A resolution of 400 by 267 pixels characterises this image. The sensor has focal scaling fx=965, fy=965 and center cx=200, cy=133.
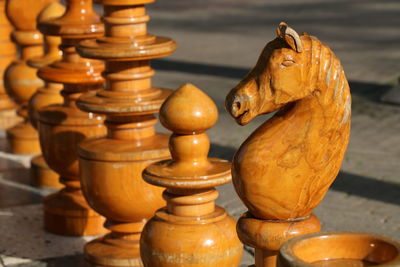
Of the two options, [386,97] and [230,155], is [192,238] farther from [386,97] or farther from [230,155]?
[386,97]

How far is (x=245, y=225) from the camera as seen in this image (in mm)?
2369

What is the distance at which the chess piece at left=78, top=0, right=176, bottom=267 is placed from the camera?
3.52m

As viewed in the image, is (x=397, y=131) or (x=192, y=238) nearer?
(x=192, y=238)

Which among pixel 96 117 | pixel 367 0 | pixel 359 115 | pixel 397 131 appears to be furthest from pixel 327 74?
pixel 367 0

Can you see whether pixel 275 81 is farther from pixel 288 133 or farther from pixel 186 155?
pixel 186 155

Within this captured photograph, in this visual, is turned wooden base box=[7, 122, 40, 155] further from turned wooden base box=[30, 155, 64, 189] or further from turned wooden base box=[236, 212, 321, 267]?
turned wooden base box=[236, 212, 321, 267]

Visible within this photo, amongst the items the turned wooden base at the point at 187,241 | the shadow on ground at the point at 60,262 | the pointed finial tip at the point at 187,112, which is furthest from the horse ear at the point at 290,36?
the shadow on ground at the point at 60,262

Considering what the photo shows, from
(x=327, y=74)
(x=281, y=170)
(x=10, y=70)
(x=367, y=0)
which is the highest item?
(x=327, y=74)

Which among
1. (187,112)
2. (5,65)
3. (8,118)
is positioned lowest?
(8,118)

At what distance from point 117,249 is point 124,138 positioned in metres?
0.42

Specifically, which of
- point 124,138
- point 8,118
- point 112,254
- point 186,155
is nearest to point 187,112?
point 186,155

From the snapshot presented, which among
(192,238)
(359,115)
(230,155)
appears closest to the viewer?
(192,238)

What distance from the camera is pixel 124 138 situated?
12.0 feet

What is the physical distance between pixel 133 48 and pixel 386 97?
3.82m
